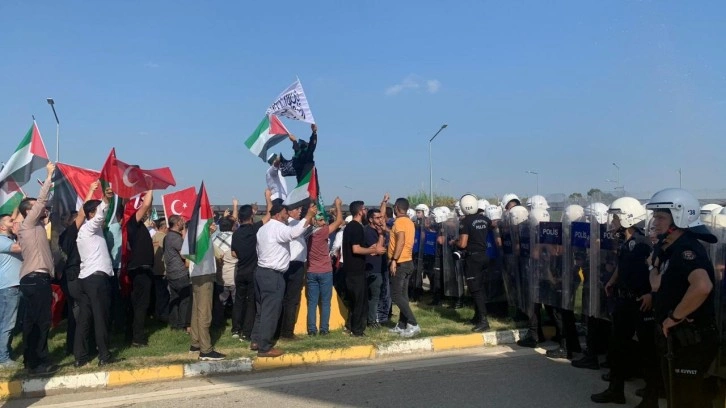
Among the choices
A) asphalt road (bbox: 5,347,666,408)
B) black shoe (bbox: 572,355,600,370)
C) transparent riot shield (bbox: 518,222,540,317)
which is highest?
transparent riot shield (bbox: 518,222,540,317)

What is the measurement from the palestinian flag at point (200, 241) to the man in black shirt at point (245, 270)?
0.88 meters

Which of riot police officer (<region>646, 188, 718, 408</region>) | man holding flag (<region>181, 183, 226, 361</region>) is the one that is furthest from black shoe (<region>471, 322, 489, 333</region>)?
riot police officer (<region>646, 188, 718, 408</region>)

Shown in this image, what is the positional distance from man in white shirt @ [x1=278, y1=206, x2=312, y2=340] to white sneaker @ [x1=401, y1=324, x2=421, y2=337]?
1.70 m

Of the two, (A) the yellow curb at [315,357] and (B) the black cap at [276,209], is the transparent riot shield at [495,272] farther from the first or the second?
(B) the black cap at [276,209]

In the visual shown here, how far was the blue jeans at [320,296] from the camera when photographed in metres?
8.67

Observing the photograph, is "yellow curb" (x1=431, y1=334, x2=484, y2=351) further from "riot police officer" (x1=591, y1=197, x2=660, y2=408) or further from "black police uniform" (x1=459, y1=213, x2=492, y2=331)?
"riot police officer" (x1=591, y1=197, x2=660, y2=408)

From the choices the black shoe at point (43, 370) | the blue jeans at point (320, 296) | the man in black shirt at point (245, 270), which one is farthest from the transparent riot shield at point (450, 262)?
the black shoe at point (43, 370)

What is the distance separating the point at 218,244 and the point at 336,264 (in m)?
2.48

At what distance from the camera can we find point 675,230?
4469 millimetres

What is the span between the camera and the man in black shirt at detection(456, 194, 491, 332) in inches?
346

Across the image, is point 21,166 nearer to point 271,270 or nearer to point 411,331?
point 271,270

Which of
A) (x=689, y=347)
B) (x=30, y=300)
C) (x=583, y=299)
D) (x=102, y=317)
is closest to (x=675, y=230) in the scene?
(x=689, y=347)

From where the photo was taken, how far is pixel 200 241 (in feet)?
23.9

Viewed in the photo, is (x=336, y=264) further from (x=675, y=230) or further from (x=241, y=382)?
(x=675, y=230)
